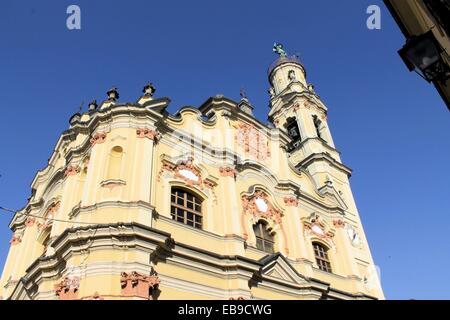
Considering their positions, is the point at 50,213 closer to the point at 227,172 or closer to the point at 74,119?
the point at 74,119

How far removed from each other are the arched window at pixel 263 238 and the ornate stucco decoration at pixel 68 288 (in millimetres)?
7703

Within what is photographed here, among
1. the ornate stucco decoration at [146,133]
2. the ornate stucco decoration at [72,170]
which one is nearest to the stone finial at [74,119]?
the ornate stucco decoration at [72,170]

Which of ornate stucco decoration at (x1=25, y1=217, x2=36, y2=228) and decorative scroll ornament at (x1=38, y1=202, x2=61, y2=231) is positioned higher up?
ornate stucco decoration at (x1=25, y1=217, x2=36, y2=228)

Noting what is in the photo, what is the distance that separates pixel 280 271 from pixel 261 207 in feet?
10.7

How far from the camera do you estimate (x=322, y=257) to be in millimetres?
18938

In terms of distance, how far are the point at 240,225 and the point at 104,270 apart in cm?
634

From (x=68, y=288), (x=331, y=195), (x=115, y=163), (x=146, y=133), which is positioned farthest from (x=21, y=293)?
(x=331, y=195)

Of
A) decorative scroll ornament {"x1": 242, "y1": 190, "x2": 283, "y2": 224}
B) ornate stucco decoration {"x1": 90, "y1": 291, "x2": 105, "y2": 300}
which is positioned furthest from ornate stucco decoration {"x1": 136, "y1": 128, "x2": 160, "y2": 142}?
ornate stucco decoration {"x1": 90, "y1": 291, "x2": 105, "y2": 300}

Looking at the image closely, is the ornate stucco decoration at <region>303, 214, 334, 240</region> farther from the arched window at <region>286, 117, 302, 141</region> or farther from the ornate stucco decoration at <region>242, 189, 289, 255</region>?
the arched window at <region>286, 117, 302, 141</region>

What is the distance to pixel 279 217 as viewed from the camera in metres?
17.8

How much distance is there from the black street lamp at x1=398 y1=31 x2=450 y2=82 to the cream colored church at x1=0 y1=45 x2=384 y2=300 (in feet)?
29.8

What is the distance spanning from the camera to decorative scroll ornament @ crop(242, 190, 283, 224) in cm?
1697

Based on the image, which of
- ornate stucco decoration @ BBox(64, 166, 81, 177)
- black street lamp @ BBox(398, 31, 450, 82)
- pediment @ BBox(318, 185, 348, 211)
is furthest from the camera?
pediment @ BBox(318, 185, 348, 211)

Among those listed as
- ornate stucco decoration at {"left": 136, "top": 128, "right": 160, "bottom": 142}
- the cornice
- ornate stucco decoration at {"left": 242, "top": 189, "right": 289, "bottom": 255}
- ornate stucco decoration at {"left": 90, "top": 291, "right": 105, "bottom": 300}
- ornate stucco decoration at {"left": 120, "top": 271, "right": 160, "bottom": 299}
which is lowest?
ornate stucco decoration at {"left": 90, "top": 291, "right": 105, "bottom": 300}
